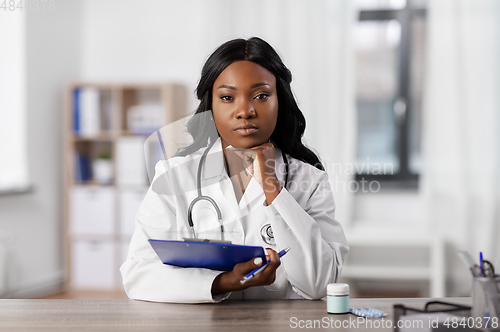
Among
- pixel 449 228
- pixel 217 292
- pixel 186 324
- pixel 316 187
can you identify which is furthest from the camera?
pixel 449 228

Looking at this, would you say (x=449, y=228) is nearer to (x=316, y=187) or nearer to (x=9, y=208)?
(x=316, y=187)

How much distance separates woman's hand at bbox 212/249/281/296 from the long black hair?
404mm

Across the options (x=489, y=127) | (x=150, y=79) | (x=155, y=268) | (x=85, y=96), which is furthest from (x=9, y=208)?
(x=489, y=127)

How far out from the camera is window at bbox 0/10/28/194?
3363 mm

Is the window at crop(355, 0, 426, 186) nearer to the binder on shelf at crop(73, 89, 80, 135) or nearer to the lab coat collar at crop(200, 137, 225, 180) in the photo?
the binder on shelf at crop(73, 89, 80, 135)

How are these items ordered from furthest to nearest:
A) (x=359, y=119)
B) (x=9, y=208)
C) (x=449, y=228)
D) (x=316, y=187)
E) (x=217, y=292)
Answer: (x=359, y=119) < (x=449, y=228) < (x=9, y=208) < (x=316, y=187) < (x=217, y=292)

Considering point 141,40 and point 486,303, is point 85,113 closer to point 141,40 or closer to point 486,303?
point 141,40

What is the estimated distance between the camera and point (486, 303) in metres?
0.90

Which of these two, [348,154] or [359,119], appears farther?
[359,119]

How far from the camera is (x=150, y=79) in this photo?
3.99 meters

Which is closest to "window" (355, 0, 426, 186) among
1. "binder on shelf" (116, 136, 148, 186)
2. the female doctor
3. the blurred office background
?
the blurred office background

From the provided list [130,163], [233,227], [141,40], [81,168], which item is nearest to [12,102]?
[81,168]

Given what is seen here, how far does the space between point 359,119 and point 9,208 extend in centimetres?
251

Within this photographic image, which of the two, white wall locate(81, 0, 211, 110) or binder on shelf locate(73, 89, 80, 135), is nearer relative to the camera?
binder on shelf locate(73, 89, 80, 135)
